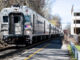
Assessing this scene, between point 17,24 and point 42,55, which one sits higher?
point 17,24

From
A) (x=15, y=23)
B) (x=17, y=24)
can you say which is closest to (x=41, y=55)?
(x=17, y=24)

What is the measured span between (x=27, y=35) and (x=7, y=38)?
1.76 meters

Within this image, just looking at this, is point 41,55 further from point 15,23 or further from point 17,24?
point 15,23

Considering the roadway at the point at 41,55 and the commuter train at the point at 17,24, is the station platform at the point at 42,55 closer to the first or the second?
the roadway at the point at 41,55

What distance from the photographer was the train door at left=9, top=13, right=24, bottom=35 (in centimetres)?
1980

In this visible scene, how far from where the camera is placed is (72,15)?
90438 millimetres

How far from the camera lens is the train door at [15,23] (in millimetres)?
19797

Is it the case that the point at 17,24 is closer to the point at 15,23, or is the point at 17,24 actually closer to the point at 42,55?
the point at 15,23

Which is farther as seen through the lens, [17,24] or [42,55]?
[17,24]

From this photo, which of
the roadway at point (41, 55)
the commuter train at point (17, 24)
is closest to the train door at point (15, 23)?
the commuter train at point (17, 24)

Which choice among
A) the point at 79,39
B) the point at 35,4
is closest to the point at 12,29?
the point at 79,39

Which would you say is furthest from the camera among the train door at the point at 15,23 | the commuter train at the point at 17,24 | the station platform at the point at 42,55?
the train door at the point at 15,23

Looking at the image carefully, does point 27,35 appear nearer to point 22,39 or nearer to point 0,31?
point 22,39

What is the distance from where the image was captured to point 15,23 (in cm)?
1994
